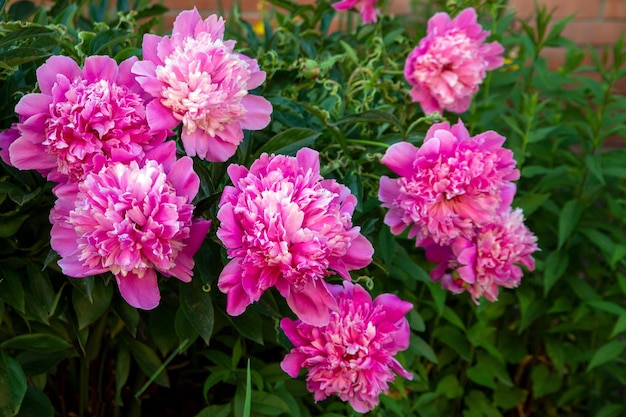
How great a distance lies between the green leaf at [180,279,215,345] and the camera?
81 cm

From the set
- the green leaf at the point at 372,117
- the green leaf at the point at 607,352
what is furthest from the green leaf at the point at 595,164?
the green leaf at the point at 372,117

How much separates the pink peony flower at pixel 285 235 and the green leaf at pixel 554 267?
66 centimetres

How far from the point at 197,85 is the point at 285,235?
0.59 feet

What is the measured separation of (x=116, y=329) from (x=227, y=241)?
417mm

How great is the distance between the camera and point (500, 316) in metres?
1.45

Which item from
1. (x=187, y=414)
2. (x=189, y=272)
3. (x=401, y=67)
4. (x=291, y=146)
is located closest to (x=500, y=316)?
(x=401, y=67)

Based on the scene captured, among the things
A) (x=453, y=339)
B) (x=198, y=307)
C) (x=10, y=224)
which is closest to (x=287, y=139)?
(x=198, y=307)

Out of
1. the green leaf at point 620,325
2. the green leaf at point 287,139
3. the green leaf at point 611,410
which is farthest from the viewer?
the green leaf at point 611,410

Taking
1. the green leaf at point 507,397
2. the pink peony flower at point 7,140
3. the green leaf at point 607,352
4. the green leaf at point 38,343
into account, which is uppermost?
the pink peony flower at point 7,140

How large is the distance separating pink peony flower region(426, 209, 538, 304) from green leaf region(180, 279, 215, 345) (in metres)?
0.32

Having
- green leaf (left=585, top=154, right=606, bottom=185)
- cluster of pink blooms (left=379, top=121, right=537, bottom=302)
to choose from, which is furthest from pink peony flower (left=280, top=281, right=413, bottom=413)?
green leaf (left=585, top=154, right=606, bottom=185)

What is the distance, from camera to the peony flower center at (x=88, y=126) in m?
0.72

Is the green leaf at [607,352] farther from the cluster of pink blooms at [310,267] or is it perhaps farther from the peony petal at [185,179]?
the peony petal at [185,179]

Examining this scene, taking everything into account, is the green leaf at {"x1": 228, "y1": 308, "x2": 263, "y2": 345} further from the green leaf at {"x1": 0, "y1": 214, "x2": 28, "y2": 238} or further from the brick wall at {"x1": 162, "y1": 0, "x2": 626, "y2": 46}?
the brick wall at {"x1": 162, "y1": 0, "x2": 626, "y2": 46}
